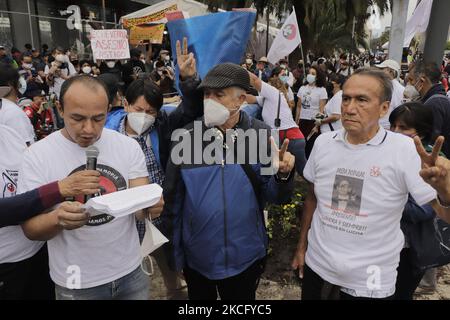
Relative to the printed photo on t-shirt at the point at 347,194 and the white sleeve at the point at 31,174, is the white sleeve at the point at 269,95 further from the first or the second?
the white sleeve at the point at 31,174

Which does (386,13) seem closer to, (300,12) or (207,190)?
(300,12)

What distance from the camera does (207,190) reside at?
2.11 metres

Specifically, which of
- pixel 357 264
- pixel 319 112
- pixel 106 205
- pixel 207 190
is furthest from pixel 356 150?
pixel 319 112

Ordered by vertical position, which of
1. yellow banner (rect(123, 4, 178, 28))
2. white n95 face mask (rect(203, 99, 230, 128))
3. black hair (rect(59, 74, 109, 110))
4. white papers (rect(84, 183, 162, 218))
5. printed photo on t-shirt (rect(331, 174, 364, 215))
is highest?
yellow banner (rect(123, 4, 178, 28))

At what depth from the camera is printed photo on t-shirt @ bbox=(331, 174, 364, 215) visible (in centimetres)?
191

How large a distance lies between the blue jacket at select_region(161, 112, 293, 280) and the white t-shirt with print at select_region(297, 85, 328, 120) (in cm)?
502

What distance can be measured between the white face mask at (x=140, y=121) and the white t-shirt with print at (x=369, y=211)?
1332mm

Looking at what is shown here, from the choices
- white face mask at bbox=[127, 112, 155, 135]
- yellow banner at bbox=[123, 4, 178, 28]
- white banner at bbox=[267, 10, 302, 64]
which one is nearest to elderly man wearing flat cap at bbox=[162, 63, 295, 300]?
white face mask at bbox=[127, 112, 155, 135]

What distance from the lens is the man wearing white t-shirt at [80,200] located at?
1.68m

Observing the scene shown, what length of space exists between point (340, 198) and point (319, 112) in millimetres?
5159

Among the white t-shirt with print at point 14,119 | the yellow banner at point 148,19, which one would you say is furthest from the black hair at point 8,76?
the yellow banner at point 148,19

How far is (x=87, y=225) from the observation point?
68.0 inches

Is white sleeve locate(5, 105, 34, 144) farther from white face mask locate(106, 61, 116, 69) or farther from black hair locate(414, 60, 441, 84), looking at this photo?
white face mask locate(106, 61, 116, 69)

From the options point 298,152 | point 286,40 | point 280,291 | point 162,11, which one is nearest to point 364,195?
point 280,291
